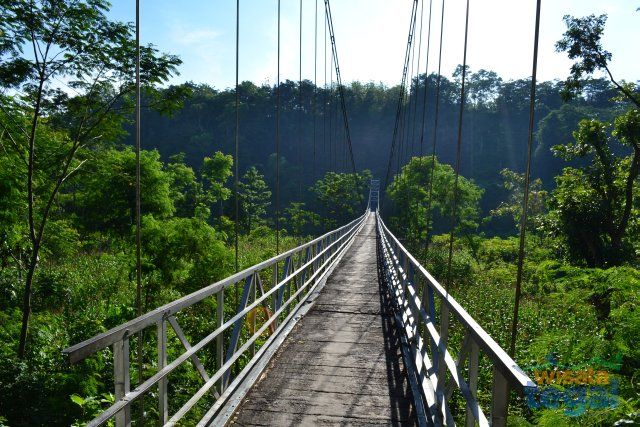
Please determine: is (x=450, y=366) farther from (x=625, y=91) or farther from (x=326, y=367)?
(x=625, y=91)

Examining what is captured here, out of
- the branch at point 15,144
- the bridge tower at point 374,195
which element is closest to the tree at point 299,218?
the branch at point 15,144

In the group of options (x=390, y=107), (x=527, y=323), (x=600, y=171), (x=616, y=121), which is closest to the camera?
(x=527, y=323)

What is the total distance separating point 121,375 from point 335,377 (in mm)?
2523

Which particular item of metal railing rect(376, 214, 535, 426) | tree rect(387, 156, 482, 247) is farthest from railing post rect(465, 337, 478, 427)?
tree rect(387, 156, 482, 247)

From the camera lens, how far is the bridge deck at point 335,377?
3.32 meters

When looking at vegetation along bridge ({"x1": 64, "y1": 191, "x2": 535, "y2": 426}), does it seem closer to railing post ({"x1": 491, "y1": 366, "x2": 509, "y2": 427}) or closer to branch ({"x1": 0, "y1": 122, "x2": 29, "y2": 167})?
railing post ({"x1": 491, "y1": 366, "x2": 509, "y2": 427})

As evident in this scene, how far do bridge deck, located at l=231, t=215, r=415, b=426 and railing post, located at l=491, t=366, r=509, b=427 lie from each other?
5.22 ft

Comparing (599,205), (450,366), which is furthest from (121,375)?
(599,205)

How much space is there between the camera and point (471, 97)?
107m

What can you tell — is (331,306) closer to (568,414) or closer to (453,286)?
(568,414)

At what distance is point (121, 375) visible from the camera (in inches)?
74.4

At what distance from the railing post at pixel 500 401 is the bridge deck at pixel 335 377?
159 centimetres

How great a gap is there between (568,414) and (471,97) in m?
112

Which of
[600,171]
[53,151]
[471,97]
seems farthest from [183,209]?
[471,97]
